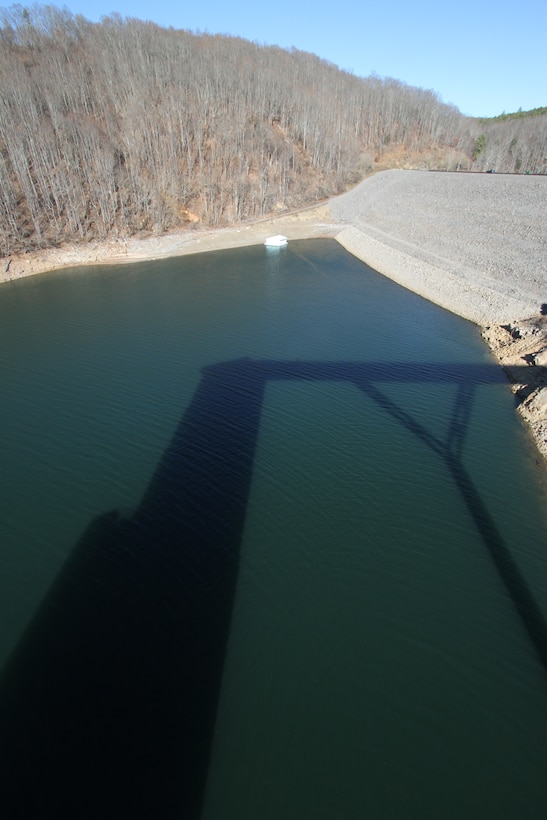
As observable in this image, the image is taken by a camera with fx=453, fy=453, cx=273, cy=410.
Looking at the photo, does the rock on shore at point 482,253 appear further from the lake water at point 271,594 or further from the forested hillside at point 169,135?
the forested hillside at point 169,135

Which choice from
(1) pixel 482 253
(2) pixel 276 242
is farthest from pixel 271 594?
(2) pixel 276 242

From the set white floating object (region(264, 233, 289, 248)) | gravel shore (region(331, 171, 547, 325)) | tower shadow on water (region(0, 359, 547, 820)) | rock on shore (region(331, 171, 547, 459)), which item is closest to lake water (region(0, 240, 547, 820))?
tower shadow on water (region(0, 359, 547, 820))

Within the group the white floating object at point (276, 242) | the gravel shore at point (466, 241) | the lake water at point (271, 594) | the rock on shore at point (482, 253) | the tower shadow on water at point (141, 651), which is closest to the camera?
the tower shadow on water at point (141, 651)

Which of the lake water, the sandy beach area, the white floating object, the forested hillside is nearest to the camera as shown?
the lake water

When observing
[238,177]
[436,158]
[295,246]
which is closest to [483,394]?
[295,246]

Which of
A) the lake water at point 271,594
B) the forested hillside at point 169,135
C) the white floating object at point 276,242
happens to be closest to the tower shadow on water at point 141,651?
the lake water at point 271,594

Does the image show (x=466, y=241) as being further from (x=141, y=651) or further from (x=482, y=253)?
(x=141, y=651)

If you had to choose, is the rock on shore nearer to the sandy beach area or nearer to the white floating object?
the sandy beach area
